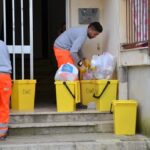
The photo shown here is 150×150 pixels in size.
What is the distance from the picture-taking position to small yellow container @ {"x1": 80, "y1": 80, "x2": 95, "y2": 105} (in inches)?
335

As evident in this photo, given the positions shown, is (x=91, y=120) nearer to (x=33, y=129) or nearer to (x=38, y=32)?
(x=33, y=129)

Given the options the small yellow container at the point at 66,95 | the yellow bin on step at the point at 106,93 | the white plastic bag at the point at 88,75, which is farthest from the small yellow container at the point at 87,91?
the small yellow container at the point at 66,95

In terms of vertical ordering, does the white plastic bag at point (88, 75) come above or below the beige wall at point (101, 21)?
below

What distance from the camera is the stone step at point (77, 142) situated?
6.76m

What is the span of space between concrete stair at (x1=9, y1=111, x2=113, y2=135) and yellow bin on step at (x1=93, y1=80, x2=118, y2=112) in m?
0.19

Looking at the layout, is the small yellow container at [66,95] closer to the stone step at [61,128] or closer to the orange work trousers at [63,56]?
the stone step at [61,128]

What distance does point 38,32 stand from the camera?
15.4m

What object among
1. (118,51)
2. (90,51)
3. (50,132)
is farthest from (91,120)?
(90,51)

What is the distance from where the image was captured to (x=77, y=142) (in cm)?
689

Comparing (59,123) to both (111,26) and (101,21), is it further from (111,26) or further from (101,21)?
(101,21)

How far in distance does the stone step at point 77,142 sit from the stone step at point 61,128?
0.17 meters

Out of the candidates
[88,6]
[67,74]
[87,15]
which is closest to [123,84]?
[67,74]

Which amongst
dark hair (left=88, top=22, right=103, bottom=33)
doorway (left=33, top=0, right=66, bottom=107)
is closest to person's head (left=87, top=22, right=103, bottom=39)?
dark hair (left=88, top=22, right=103, bottom=33)

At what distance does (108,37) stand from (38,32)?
683 centimetres
